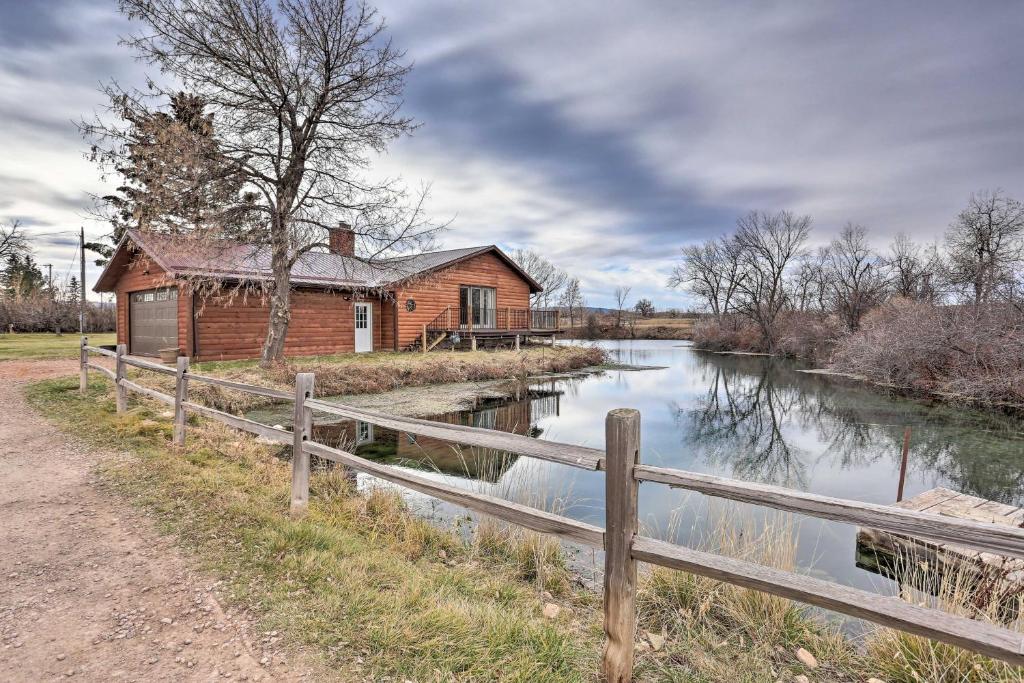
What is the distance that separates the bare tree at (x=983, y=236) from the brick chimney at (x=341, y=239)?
21019 mm

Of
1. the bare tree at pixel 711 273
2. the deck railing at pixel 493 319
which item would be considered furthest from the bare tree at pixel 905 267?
the deck railing at pixel 493 319

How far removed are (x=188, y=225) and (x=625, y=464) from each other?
43.0 ft

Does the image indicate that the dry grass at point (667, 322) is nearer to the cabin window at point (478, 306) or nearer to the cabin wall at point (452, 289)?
the cabin wall at point (452, 289)

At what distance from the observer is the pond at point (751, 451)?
224 inches

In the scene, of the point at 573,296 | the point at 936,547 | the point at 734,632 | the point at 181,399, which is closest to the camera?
the point at 734,632

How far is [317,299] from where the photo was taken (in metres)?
18.8

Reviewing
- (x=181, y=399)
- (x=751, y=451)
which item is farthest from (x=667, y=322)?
(x=181, y=399)

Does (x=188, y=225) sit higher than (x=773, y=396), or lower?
higher

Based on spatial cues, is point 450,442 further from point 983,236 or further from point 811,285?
point 811,285

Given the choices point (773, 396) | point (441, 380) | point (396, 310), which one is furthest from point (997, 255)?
point (396, 310)

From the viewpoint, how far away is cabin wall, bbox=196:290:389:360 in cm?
1606

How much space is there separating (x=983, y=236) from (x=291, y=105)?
28.6 metres

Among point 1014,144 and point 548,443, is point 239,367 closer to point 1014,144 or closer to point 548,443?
point 548,443

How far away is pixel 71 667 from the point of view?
7.85 ft
